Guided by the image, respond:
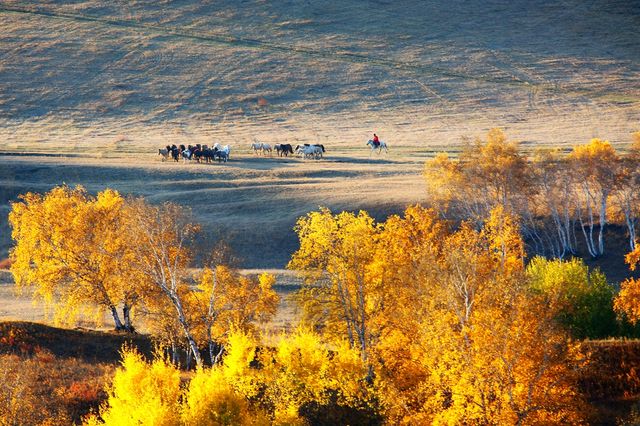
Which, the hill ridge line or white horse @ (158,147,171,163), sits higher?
the hill ridge line

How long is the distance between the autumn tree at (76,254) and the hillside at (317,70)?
173ft

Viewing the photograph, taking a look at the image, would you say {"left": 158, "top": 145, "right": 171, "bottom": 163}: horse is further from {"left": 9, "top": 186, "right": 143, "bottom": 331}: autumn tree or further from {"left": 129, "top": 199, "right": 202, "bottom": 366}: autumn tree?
{"left": 129, "top": 199, "right": 202, "bottom": 366}: autumn tree

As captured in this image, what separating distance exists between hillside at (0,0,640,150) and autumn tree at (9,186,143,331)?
5287 cm

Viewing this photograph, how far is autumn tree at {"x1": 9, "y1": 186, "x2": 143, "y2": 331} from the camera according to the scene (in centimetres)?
4456

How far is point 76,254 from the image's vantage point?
45.4 m

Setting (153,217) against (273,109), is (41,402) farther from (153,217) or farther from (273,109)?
(273,109)

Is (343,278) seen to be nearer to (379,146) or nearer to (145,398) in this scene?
(145,398)

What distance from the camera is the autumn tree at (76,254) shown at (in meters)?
44.6

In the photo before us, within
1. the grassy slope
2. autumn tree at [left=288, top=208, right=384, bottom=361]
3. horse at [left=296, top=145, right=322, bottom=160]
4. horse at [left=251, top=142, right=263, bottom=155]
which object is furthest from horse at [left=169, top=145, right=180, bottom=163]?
autumn tree at [left=288, top=208, right=384, bottom=361]

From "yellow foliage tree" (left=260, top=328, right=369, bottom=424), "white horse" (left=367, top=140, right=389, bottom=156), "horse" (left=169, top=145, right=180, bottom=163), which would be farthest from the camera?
"white horse" (left=367, top=140, right=389, bottom=156)

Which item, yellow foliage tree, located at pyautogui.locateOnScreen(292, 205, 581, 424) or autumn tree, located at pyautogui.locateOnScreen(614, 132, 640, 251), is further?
autumn tree, located at pyautogui.locateOnScreen(614, 132, 640, 251)

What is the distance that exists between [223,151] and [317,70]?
52.7m

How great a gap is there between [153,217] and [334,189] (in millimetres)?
35355

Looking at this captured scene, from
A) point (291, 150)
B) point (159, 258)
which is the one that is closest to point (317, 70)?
point (291, 150)
